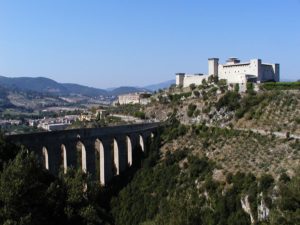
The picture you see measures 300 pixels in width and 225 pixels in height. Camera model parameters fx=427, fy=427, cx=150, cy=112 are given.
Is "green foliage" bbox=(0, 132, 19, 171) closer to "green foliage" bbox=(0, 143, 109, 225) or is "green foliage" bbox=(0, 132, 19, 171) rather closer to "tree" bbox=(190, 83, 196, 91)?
"green foliage" bbox=(0, 143, 109, 225)

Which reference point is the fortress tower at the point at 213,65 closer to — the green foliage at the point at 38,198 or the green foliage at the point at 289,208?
the green foliage at the point at 289,208

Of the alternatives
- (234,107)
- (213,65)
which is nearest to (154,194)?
(234,107)

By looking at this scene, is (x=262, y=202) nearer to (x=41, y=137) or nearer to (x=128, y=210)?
(x=128, y=210)

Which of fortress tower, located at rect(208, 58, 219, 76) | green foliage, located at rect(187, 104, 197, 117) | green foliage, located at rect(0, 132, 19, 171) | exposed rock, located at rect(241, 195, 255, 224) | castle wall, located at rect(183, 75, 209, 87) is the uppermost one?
fortress tower, located at rect(208, 58, 219, 76)

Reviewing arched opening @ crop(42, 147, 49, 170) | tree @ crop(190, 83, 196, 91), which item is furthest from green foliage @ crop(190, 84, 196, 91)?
arched opening @ crop(42, 147, 49, 170)

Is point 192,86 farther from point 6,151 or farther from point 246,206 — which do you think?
point 6,151

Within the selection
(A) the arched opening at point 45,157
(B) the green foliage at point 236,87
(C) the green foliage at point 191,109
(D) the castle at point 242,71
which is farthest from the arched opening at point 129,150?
(D) the castle at point 242,71

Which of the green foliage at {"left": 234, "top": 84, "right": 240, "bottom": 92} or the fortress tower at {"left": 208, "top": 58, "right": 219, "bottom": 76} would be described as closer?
the green foliage at {"left": 234, "top": 84, "right": 240, "bottom": 92}
